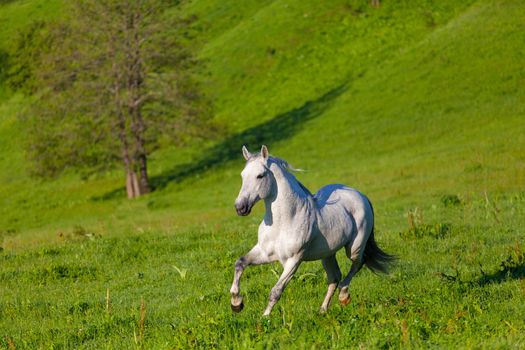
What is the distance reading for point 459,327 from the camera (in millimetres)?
9070

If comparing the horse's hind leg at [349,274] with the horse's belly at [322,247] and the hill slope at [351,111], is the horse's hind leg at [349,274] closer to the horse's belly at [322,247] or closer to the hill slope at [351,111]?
the horse's belly at [322,247]

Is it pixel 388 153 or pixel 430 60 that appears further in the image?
pixel 430 60

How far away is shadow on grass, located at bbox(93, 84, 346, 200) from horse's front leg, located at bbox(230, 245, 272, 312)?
36.1m

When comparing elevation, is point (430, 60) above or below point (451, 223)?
below

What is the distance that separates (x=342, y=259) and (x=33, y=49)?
217ft

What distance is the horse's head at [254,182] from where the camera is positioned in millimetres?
9500

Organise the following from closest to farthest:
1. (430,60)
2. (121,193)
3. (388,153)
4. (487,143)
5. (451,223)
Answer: (451,223) → (487,143) → (388,153) → (121,193) → (430,60)

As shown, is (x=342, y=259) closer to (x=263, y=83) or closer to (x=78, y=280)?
(x=78, y=280)

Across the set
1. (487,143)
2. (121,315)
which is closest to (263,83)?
(487,143)

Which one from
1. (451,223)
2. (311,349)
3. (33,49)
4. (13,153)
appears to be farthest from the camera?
(33,49)

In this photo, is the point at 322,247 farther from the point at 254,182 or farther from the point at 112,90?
the point at 112,90

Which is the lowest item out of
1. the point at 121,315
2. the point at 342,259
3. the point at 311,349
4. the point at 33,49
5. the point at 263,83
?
the point at 263,83

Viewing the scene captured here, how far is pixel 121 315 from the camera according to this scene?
11.9 metres

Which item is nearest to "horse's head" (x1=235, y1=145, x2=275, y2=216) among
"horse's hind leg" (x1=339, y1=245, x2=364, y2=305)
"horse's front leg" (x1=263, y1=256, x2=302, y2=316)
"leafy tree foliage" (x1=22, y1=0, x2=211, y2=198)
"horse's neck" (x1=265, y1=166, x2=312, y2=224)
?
"horse's neck" (x1=265, y1=166, x2=312, y2=224)
